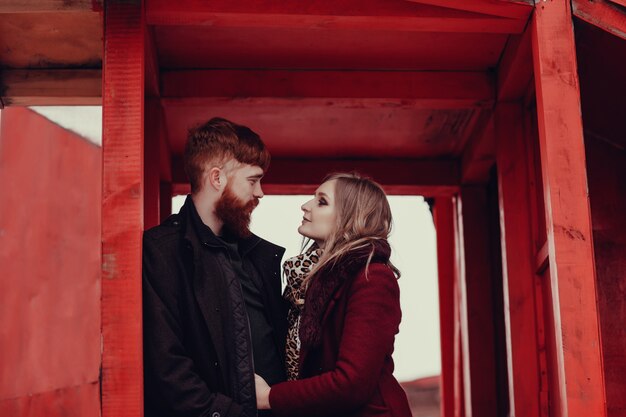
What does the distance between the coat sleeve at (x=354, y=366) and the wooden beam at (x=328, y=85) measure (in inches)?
80.1

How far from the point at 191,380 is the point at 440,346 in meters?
4.18

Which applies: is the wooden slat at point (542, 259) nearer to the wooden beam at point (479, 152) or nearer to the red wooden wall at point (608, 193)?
the red wooden wall at point (608, 193)

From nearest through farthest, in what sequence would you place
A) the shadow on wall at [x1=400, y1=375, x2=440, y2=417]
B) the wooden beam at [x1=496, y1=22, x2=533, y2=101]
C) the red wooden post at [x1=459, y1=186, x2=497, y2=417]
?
the wooden beam at [x1=496, y1=22, x2=533, y2=101] → the red wooden post at [x1=459, y1=186, x2=497, y2=417] → the shadow on wall at [x1=400, y1=375, x2=440, y2=417]

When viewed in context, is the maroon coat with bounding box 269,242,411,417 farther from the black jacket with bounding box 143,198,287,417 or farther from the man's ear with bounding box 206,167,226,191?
the man's ear with bounding box 206,167,226,191

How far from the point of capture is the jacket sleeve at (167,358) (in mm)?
4461

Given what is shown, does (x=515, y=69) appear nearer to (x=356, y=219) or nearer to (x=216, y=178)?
(x=356, y=219)

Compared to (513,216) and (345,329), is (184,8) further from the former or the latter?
(513,216)

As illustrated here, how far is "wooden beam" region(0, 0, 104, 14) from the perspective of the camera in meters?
4.85

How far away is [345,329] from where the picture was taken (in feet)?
14.7

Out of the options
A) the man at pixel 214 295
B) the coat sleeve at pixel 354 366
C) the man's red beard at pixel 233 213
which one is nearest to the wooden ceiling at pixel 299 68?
the man at pixel 214 295

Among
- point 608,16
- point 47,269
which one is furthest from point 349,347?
point 47,269

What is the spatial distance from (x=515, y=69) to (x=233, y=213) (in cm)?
191

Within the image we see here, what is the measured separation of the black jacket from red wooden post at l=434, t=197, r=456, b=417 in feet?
12.2

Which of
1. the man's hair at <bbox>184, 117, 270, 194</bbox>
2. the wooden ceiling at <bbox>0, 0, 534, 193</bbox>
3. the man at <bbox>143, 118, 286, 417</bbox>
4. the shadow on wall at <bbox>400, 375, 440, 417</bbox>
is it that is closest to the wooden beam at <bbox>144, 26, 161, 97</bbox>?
the wooden ceiling at <bbox>0, 0, 534, 193</bbox>
